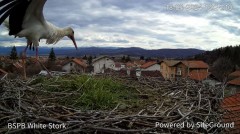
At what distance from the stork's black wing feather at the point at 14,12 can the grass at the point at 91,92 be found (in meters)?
0.85

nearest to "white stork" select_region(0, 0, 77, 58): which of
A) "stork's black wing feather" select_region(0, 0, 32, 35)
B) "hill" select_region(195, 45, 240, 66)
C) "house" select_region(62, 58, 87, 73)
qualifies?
"stork's black wing feather" select_region(0, 0, 32, 35)

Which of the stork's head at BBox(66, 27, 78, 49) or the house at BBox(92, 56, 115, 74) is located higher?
the stork's head at BBox(66, 27, 78, 49)

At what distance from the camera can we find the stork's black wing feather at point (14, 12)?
3.98 metres

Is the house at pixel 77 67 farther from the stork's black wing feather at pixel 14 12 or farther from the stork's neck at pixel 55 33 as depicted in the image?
the stork's black wing feather at pixel 14 12

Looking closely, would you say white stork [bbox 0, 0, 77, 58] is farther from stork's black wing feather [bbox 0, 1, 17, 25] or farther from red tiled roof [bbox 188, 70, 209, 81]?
red tiled roof [bbox 188, 70, 209, 81]

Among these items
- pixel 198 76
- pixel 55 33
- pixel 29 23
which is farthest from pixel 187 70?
pixel 29 23

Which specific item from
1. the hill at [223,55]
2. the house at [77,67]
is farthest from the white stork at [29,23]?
the hill at [223,55]

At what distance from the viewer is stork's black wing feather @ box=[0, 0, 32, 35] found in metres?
3.98

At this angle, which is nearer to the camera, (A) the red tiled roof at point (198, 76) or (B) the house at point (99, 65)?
(A) the red tiled roof at point (198, 76)

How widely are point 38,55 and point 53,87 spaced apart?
176 cm

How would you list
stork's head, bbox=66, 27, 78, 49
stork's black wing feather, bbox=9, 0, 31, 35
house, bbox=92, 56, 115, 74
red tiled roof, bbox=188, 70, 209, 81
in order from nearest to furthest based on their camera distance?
1. stork's black wing feather, bbox=9, 0, 31, 35
2. red tiled roof, bbox=188, 70, 209, 81
3. house, bbox=92, 56, 115, 74
4. stork's head, bbox=66, 27, 78, 49

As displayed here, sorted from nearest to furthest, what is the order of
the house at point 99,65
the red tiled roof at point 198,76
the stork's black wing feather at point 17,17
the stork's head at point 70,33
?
the stork's black wing feather at point 17,17 → the red tiled roof at point 198,76 → the house at point 99,65 → the stork's head at point 70,33

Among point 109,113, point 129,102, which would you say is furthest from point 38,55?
point 109,113

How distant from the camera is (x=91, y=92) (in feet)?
13.1
